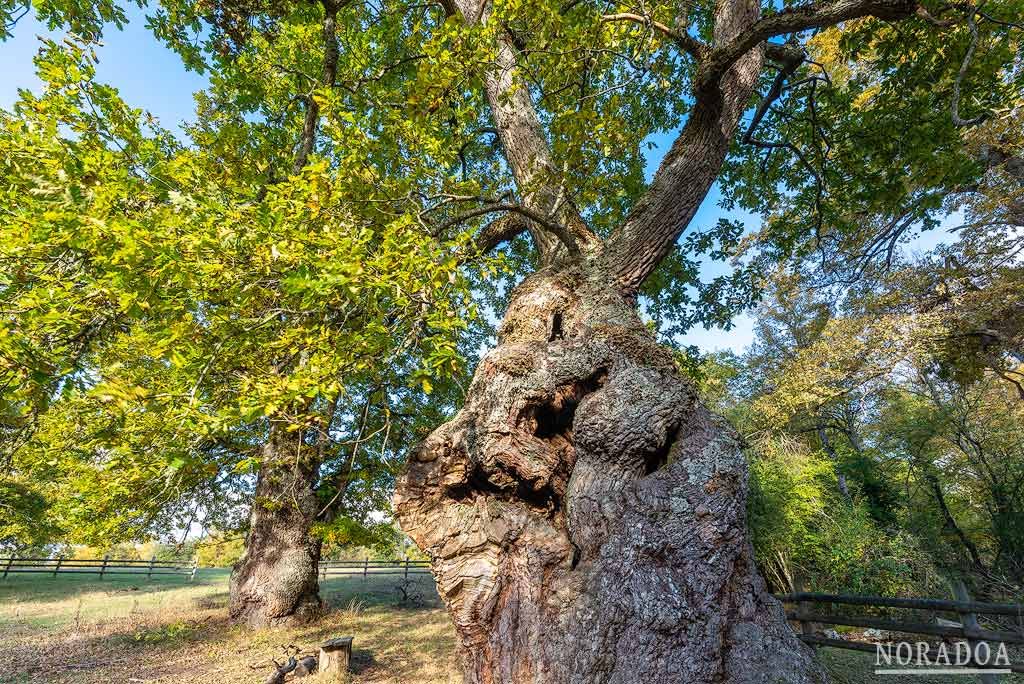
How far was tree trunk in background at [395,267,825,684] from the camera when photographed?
6.81 ft

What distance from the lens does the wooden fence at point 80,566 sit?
18.3 m

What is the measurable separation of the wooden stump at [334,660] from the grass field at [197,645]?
0.21 meters

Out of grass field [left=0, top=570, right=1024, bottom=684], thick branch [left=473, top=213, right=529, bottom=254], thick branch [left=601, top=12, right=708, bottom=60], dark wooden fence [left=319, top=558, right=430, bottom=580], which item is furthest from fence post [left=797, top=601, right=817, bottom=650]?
dark wooden fence [left=319, top=558, right=430, bottom=580]

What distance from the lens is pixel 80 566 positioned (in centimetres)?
2073

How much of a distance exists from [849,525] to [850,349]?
4.42 metres

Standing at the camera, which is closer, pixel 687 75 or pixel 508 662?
pixel 508 662

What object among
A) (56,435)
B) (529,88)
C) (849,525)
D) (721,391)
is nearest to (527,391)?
(529,88)

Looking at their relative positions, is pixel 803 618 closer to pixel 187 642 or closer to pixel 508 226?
pixel 508 226

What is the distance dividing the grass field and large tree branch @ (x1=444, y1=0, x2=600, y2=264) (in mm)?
5619

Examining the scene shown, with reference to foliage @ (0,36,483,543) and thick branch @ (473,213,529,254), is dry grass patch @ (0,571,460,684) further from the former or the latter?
thick branch @ (473,213,529,254)

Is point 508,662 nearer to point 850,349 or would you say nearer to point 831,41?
point 850,349

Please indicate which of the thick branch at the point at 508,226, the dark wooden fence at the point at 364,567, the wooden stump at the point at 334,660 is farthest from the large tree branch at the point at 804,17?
the dark wooden fence at the point at 364,567

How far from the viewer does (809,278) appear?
48.9ft

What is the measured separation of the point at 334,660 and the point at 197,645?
3612mm
